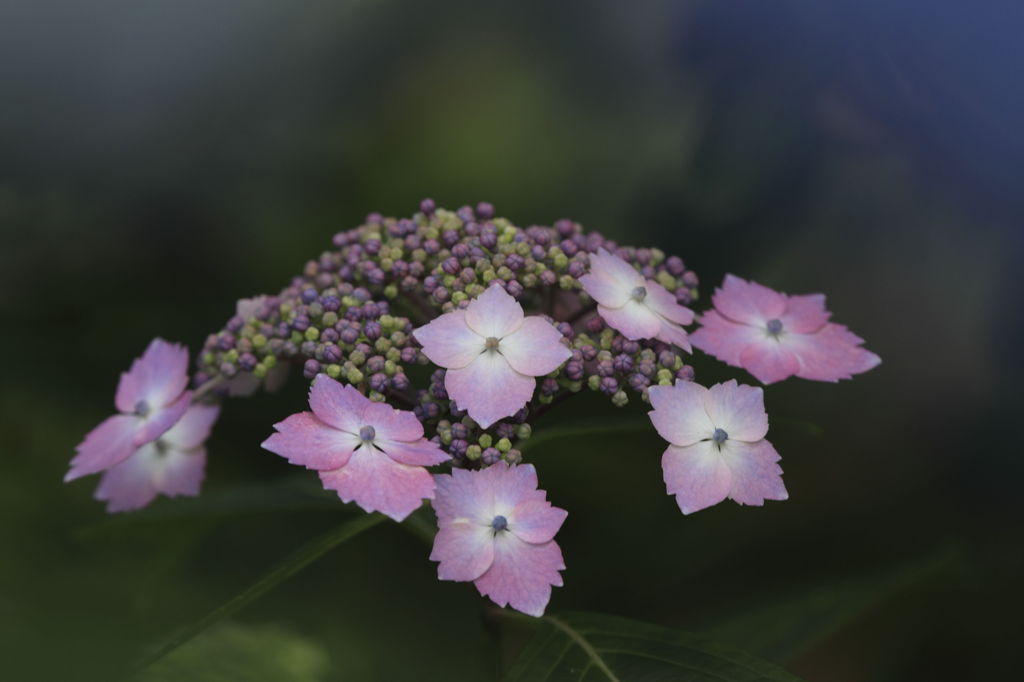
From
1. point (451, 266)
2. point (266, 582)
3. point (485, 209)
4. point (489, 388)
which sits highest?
point (485, 209)

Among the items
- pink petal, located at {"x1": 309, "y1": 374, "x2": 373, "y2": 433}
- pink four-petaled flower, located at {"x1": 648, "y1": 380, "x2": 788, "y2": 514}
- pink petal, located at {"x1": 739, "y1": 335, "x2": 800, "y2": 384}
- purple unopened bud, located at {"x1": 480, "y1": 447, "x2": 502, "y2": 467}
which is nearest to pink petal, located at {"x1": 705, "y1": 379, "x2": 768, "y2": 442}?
pink four-petaled flower, located at {"x1": 648, "y1": 380, "x2": 788, "y2": 514}

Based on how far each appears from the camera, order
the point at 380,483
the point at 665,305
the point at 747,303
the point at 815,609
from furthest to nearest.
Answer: the point at 815,609
the point at 747,303
the point at 665,305
the point at 380,483

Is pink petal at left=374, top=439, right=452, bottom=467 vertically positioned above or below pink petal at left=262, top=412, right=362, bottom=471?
above

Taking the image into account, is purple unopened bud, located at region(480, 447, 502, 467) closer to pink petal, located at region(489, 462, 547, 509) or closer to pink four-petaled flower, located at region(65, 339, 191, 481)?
pink petal, located at region(489, 462, 547, 509)

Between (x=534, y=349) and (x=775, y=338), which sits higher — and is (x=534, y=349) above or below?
below

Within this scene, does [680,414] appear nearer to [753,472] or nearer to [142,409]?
[753,472]

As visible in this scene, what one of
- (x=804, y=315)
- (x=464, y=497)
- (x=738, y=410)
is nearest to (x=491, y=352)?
(x=464, y=497)

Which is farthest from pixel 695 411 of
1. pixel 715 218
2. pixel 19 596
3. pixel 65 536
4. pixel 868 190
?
pixel 65 536

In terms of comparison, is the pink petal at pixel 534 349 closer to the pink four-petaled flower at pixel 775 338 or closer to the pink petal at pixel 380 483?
the pink petal at pixel 380 483

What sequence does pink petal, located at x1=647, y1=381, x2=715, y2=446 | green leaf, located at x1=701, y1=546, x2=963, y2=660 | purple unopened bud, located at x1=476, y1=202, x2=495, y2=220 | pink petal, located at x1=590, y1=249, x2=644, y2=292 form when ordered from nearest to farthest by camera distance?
pink petal, located at x1=647, y1=381, x2=715, y2=446, pink petal, located at x1=590, y1=249, x2=644, y2=292, purple unopened bud, located at x1=476, y1=202, x2=495, y2=220, green leaf, located at x1=701, y1=546, x2=963, y2=660
